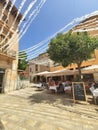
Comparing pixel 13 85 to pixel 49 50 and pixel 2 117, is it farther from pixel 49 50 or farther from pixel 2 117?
pixel 2 117

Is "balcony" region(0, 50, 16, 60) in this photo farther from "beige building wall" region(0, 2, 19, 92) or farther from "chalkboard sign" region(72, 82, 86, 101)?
"chalkboard sign" region(72, 82, 86, 101)

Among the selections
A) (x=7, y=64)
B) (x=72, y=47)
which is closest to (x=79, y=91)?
(x=72, y=47)

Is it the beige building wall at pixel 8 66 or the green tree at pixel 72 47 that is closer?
the green tree at pixel 72 47

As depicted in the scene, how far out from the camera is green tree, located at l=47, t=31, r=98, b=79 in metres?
8.44

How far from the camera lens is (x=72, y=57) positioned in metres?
8.89

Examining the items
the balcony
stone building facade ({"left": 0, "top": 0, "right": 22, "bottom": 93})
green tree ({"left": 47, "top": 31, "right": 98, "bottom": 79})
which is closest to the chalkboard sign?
green tree ({"left": 47, "top": 31, "right": 98, "bottom": 79})

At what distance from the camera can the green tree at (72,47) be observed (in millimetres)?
8442

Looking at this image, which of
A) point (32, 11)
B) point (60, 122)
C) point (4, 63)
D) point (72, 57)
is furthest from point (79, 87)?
point (4, 63)

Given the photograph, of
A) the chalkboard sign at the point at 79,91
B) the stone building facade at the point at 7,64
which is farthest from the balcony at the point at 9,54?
the chalkboard sign at the point at 79,91

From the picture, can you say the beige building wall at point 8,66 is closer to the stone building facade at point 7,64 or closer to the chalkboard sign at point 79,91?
the stone building facade at point 7,64

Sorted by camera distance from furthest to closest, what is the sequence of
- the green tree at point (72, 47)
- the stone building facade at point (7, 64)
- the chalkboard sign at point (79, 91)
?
the stone building facade at point (7, 64) < the green tree at point (72, 47) < the chalkboard sign at point (79, 91)

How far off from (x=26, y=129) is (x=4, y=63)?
9.77 m

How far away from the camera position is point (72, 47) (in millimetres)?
8594

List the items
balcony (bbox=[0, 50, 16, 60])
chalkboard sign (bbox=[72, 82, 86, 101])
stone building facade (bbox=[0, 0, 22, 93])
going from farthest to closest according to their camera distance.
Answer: stone building facade (bbox=[0, 0, 22, 93]) → balcony (bbox=[0, 50, 16, 60]) → chalkboard sign (bbox=[72, 82, 86, 101])
